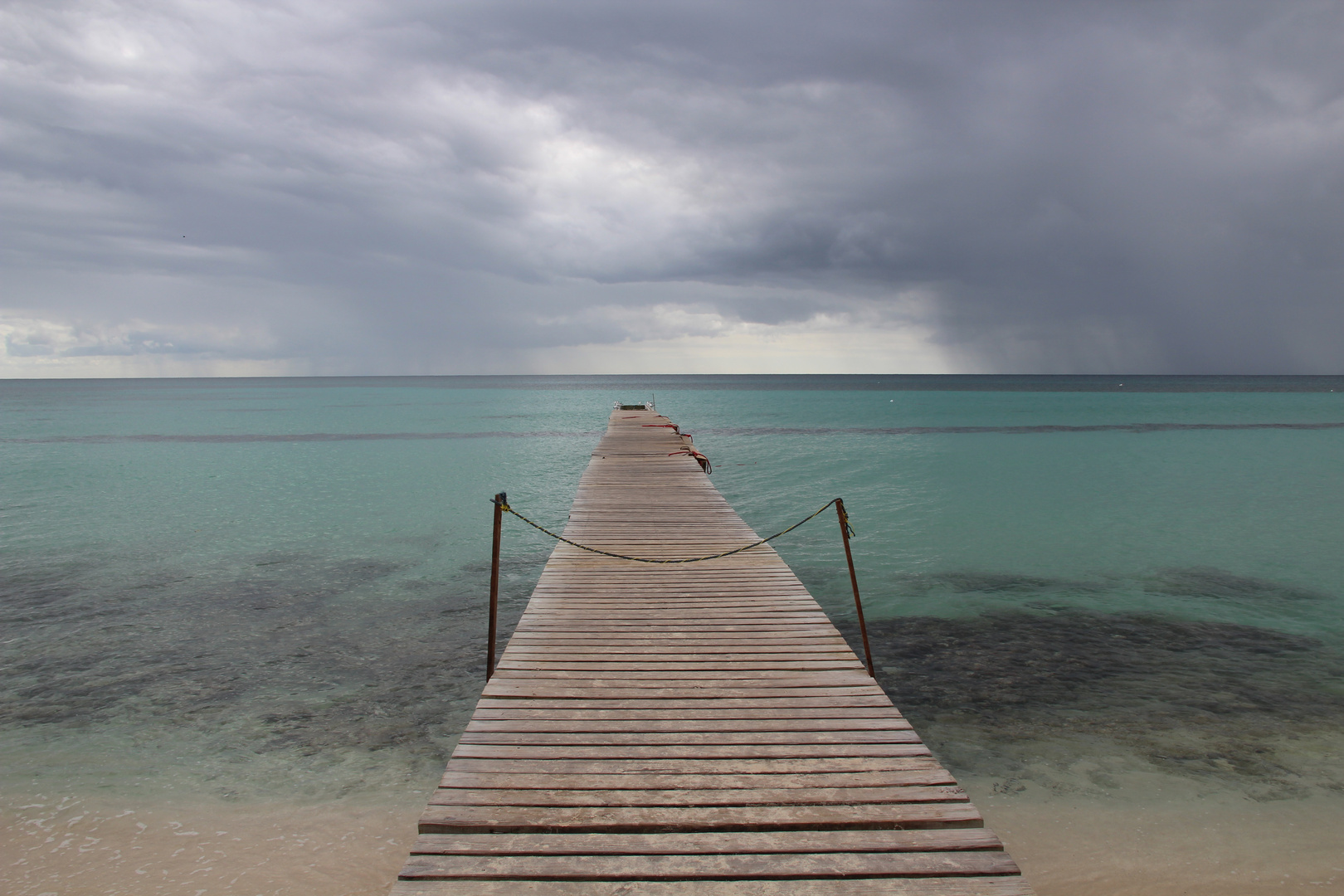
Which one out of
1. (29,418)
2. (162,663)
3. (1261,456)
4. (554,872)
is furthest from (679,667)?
(29,418)

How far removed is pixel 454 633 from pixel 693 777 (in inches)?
251

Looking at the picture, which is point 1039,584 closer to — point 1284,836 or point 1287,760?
point 1287,760

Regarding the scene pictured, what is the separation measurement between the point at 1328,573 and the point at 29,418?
239 ft

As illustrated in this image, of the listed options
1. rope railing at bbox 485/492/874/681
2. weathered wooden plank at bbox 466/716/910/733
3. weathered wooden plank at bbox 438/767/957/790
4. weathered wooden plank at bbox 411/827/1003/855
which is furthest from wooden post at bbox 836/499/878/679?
weathered wooden plank at bbox 411/827/1003/855

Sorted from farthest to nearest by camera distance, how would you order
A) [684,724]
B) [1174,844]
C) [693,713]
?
[1174,844] → [693,713] → [684,724]

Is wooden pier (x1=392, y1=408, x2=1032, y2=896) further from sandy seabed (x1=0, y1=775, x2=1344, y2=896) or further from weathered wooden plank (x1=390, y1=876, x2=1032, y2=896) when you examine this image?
sandy seabed (x1=0, y1=775, x2=1344, y2=896)

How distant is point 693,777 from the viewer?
4.02 meters

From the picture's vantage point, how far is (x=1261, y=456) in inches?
1168

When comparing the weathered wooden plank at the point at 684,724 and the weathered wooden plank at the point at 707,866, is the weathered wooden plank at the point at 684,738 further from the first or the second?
the weathered wooden plank at the point at 707,866

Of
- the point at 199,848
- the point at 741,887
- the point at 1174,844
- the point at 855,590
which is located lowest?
the point at 199,848

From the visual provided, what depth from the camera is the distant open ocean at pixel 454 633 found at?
19.0 feet

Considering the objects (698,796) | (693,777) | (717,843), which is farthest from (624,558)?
(717,843)

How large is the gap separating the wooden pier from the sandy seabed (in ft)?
4.86

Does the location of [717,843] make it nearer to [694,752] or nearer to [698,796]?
[698,796]
